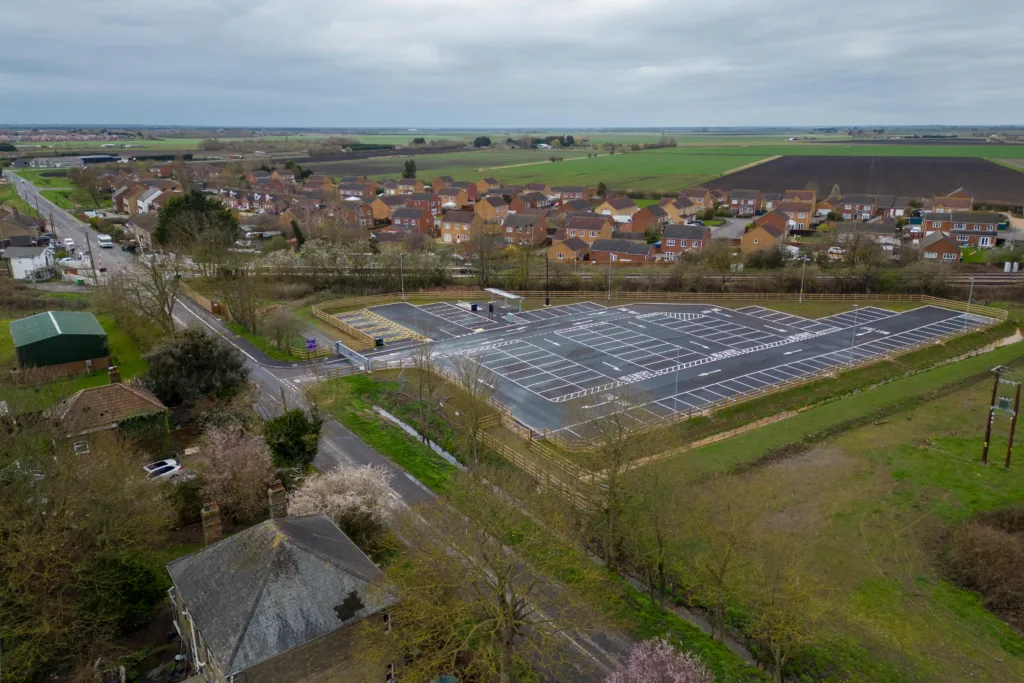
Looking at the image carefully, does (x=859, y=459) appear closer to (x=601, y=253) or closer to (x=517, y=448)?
(x=517, y=448)

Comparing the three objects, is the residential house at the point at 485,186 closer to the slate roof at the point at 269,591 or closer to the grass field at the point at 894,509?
the grass field at the point at 894,509

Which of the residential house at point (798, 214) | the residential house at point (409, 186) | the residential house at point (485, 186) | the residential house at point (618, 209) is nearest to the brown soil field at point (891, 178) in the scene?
the residential house at point (798, 214)

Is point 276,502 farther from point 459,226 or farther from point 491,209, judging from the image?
point 491,209

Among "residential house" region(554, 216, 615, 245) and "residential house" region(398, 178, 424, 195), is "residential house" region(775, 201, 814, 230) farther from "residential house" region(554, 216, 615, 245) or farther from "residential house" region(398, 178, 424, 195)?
"residential house" region(398, 178, 424, 195)

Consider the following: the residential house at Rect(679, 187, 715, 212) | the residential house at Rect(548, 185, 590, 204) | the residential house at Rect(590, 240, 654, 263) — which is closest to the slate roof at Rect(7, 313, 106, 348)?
the residential house at Rect(590, 240, 654, 263)

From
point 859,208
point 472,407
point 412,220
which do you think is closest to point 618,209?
point 412,220
